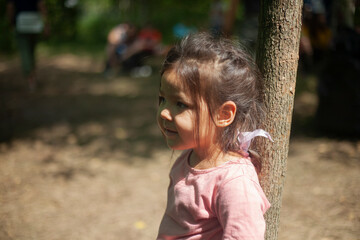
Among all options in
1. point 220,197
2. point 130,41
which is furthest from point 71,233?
point 130,41

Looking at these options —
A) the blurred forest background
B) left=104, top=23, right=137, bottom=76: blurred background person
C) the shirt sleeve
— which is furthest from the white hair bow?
left=104, top=23, right=137, bottom=76: blurred background person

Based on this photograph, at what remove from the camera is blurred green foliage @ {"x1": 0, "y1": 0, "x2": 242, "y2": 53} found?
1381cm

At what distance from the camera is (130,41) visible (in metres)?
9.99

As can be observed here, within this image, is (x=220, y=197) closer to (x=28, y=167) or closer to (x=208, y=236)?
(x=208, y=236)

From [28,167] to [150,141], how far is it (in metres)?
1.74

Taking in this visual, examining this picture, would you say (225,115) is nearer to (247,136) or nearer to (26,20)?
(247,136)

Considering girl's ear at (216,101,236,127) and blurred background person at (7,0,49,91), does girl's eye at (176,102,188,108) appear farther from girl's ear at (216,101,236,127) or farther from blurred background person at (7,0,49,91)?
blurred background person at (7,0,49,91)

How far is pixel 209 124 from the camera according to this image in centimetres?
151

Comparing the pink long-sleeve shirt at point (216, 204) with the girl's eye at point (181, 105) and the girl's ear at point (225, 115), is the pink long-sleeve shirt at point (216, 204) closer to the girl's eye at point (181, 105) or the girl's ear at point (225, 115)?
the girl's ear at point (225, 115)

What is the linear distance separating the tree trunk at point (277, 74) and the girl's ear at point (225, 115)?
241 millimetres

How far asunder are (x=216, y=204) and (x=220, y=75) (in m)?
0.52

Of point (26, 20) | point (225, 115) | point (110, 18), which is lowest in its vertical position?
point (110, 18)

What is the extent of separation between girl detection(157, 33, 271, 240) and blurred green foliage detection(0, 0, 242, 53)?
12145mm

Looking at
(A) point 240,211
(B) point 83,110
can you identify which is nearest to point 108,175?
(B) point 83,110
